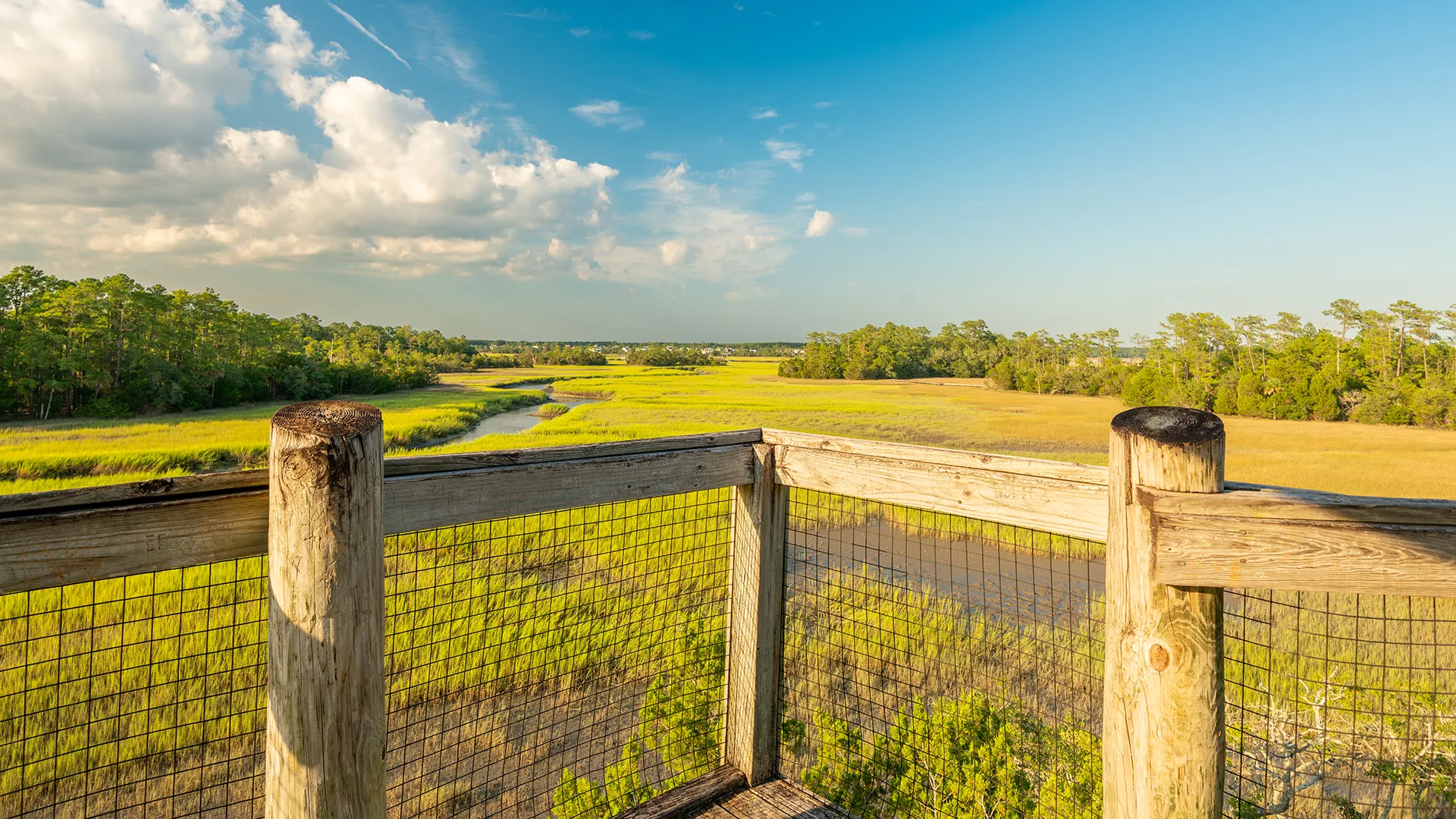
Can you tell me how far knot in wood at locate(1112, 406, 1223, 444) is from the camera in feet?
4.36

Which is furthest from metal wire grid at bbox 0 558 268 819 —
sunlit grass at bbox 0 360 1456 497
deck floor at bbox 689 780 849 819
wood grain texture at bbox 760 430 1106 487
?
sunlit grass at bbox 0 360 1456 497

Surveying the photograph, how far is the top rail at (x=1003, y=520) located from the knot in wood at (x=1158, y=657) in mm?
144

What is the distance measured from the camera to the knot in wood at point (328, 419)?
4.49 ft

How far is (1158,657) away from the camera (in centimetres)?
137

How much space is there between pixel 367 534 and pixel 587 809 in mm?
1956

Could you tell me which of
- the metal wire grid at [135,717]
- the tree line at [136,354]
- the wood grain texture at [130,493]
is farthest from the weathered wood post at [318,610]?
the tree line at [136,354]

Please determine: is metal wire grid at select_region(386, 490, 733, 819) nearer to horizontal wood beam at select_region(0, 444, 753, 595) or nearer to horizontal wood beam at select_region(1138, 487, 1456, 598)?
horizontal wood beam at select_region(0, 444, 753, 595)

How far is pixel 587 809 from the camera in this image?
9.11 ft

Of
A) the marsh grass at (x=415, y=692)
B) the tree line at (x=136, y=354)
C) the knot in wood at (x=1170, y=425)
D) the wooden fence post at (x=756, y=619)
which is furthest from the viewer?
the tree line at (x=136, y=354)

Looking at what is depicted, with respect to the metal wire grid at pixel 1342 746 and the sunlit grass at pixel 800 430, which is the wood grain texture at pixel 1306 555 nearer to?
the metal wire grid at pixel 1342 746

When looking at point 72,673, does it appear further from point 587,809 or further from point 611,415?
point 611,415

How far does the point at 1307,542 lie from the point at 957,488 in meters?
0.97

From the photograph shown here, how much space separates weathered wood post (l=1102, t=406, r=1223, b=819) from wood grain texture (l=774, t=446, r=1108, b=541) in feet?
1.60

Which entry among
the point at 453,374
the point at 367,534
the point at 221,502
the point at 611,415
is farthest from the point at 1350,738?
the point at 453,374
